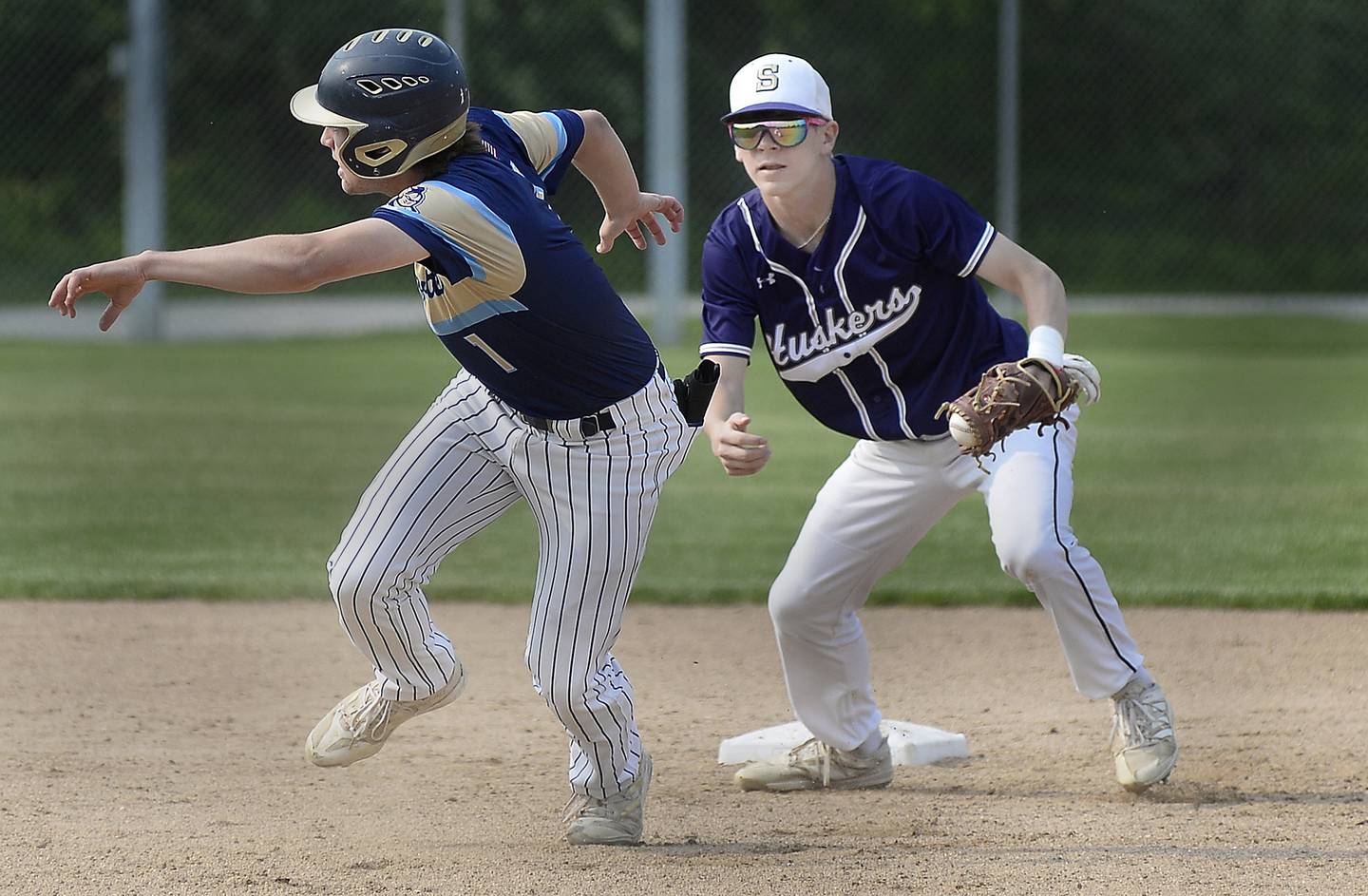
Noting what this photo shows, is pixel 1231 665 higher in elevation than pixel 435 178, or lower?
lower

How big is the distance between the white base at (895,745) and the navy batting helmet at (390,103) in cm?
186

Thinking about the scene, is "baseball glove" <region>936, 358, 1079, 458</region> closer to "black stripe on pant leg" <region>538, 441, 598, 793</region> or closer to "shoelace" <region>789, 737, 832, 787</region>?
"black stripe on pant leg" <region>538, 441, 598, 793</region>

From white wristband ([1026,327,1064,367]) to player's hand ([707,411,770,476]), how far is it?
607mm

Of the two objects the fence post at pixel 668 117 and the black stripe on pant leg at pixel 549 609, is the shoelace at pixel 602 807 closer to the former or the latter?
the black stripe on pant leg at pixel 549 609

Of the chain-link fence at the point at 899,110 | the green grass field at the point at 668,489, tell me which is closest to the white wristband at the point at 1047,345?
the green grass field at the point at 668,489

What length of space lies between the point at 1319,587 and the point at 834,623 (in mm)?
3176

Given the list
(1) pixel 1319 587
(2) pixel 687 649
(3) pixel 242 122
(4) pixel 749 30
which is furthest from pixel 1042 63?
(2) pixel 687 649

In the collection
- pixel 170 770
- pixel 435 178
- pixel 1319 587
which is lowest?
pixel 1319 587

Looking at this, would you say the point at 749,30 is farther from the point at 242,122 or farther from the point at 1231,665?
the point at 1231,665

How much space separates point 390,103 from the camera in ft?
10.8

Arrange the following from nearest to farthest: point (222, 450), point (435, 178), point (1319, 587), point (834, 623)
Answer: point (435, 178) → point (834, 623) → point (1319, 587) → point (222, 450)

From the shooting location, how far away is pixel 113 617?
6.24m

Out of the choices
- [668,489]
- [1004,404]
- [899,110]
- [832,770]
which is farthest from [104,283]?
[899,110]

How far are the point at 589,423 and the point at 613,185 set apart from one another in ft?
2.31
